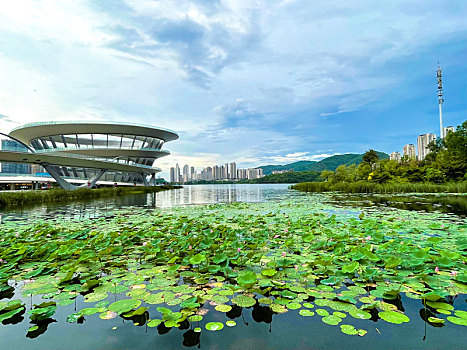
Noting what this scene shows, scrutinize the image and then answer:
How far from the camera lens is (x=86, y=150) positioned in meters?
39.5

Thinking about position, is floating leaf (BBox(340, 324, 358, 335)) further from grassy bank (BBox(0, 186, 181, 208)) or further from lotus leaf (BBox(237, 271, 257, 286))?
grassy bank (BBox(0, 186, 181, 208))

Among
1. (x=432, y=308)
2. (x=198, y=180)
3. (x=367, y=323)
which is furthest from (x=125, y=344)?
(x=198, y=180)

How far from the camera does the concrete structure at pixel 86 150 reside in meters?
29.0

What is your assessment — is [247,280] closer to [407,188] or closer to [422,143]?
[407,188]

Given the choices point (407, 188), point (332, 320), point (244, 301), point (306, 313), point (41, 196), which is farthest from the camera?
point (407, 188)

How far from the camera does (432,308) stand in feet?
7.79

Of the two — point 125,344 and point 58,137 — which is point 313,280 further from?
point 58,137

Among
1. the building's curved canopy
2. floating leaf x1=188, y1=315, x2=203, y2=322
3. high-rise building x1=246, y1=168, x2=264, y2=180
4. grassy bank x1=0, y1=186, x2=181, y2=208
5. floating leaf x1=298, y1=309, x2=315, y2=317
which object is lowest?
floating leaf x1=298, y1=309, x2=315, y2=317

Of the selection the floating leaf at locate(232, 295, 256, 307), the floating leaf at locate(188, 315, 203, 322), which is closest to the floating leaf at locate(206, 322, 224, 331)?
the floating leaf at locate(188, 315, 203, 322)

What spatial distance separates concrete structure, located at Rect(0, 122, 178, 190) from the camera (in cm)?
2899

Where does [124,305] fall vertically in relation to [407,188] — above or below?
below

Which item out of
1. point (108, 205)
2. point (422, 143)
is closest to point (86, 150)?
point (108, 205)

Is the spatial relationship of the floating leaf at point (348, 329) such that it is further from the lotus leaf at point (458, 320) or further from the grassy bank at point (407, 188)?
the grassy bank at point (407, 188)

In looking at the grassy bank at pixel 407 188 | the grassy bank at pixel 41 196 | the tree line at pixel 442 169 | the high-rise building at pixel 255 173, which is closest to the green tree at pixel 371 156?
the tree line at pixel 442 169
